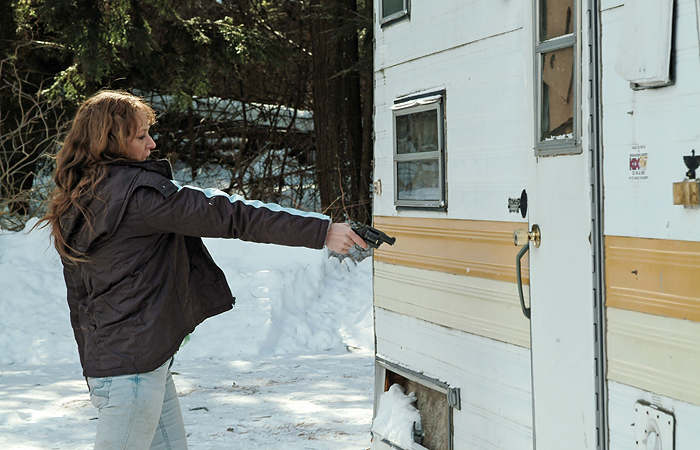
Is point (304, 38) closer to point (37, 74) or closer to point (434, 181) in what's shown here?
point (37, 74)

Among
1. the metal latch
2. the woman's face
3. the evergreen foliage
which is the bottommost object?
the metal latch

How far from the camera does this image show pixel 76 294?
298 centimetres

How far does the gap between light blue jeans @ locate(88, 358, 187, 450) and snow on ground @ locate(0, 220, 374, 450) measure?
229cm

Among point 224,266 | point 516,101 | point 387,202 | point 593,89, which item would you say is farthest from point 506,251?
point 224,266

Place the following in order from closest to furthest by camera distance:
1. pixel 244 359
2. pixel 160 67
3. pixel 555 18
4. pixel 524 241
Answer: pixel 555 18
pixel 524 241
pixel 244 359
pixel 160 67

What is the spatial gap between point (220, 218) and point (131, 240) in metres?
0.35

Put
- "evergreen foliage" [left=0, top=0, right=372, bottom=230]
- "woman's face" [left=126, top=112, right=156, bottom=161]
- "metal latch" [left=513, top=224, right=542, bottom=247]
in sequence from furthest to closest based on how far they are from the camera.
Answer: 1. "evergreen foliage" [left=0, top=0, right=372, bottom=230]
2. "woman's face" [left=126, top=112, right=156, bottom=161]
3. "metal latch" [left=513, top=224, right=542, bottom=247]

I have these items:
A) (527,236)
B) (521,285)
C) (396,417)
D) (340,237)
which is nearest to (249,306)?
(396,417)

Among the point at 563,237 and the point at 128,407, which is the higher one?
the point at 563,237

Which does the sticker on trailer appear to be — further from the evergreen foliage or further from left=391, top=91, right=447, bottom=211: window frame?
the evergreen foliage

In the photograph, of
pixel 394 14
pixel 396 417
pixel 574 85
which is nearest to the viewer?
pixel 574 85

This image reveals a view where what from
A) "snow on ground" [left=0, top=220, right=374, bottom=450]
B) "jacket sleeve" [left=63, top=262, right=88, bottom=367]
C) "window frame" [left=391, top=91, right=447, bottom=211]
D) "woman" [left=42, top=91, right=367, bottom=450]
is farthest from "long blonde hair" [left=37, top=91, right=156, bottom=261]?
"snow on ground" [left=0, top=220, right=374, bottom=450]

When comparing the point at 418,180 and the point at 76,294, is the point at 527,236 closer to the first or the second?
Answer: the point at 418,180

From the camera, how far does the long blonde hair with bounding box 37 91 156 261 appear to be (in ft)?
9.36
